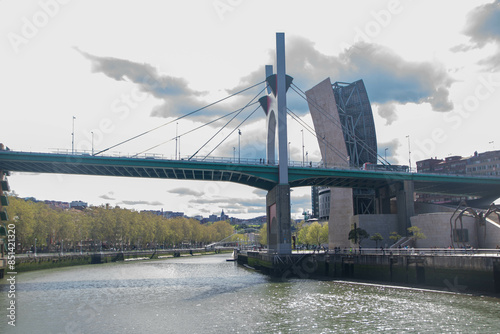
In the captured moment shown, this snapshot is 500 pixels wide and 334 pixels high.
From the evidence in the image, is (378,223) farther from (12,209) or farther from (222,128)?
(12,209)

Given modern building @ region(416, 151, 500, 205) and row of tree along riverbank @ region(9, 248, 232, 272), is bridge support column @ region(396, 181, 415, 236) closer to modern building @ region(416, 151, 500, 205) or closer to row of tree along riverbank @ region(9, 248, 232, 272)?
modern building @ region(416, 151, 500, 205)

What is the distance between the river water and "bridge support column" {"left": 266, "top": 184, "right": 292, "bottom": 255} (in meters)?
17.1

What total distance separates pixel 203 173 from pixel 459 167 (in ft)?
312

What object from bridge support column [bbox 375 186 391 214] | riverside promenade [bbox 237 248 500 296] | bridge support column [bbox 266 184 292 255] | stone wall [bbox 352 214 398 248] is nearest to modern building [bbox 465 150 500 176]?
bridge support column [bbox 375 186 391 214]

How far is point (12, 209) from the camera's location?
73.5 meters

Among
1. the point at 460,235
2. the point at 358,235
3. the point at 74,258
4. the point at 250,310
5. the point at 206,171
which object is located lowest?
the point at 250,310

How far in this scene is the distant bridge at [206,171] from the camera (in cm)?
6419

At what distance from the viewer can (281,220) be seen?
65.6 m

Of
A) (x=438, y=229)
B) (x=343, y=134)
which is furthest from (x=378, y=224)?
(x=343, y=134)

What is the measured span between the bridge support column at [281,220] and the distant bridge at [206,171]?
2173mm

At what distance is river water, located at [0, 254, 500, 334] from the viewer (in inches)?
1064

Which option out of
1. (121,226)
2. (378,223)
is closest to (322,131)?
(378,223)

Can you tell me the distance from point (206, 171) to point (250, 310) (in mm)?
40901

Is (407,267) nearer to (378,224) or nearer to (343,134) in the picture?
(378,224)
